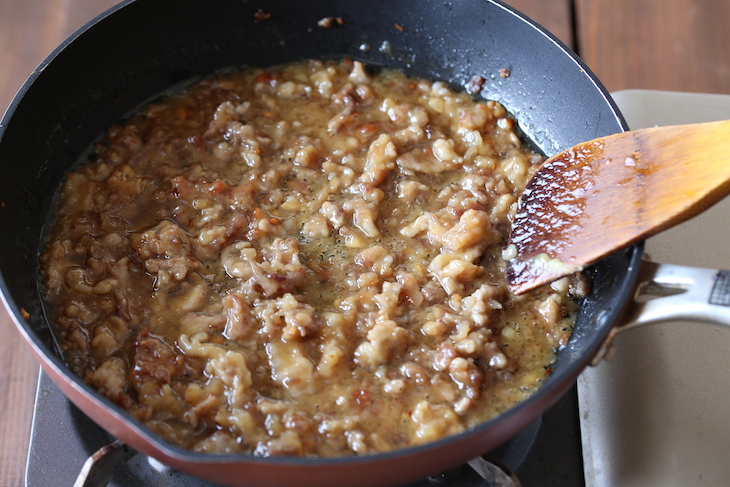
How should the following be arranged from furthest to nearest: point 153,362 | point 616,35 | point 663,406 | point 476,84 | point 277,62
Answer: point 616,35
point 277,62
point 476,84
point 663,406
point 153,362

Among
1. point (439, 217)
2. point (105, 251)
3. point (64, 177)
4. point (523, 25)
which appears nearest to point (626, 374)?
point (439, 217)

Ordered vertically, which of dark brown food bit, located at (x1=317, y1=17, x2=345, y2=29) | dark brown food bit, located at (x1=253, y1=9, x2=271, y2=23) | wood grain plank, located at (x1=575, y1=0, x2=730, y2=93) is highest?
dark brown food bit, located at (x1=253, y1=9, x2=271, y2=23)

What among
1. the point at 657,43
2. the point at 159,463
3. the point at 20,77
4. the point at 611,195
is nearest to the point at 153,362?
the point at 159,463

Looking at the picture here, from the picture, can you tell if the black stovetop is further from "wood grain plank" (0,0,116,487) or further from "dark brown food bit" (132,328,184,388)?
"wood grain plank" (0,0,116,487)

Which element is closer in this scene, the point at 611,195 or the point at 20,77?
the point at 611,195

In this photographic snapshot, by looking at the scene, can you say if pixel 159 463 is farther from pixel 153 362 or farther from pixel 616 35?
pixel 616 35

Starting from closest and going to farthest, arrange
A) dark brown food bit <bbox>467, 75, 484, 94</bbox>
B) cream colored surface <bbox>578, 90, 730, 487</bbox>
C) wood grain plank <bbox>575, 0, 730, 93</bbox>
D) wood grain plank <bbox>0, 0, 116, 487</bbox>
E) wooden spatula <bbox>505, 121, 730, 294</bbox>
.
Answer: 1. wooden spatula <bbox>505, 121, 730, 294</bbox>
2. cream colored surface <bbox>578, 90, 730, 487</bbox>
3. wood grain plank <bbox>0, 0, 116, 487</bbox>
4. dark brown food bit <bbox>467, 75, 484, 94</bbox>
5. wood grain plank <bbox>575, 0, 730, 93</bbox>

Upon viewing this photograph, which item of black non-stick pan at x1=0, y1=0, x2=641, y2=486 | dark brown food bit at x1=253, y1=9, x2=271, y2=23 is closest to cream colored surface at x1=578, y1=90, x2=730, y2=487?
black non-stick pan at x1=0, y1=0, x2=641, y2=486
